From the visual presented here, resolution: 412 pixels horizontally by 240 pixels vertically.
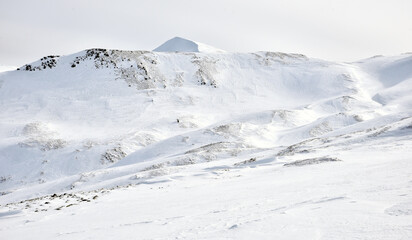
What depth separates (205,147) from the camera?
40719 mm

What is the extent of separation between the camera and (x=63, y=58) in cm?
8075

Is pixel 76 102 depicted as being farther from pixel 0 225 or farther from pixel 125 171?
pixel 0 225

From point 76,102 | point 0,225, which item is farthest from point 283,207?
point 76,102

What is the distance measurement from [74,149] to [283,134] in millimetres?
32332

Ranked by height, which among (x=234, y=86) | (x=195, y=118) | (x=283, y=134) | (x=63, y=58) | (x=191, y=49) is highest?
(x=191, y=49)

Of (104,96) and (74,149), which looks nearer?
(74,149)

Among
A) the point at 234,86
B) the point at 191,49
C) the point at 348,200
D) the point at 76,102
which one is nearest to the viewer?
the point at 348,200

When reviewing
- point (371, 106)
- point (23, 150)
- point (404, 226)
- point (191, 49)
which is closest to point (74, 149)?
point (23, 150)

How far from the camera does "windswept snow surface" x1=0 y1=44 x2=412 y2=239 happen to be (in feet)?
25.7

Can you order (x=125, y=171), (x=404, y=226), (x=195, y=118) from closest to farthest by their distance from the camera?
(x=404, y=226)
(x=125, y=171)
(x=195, y=118)

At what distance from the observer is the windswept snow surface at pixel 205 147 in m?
7.84

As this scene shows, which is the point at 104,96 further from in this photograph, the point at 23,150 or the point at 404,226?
the point at 404,226

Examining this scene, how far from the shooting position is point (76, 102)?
67.5m

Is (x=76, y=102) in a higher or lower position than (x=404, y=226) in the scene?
higher
